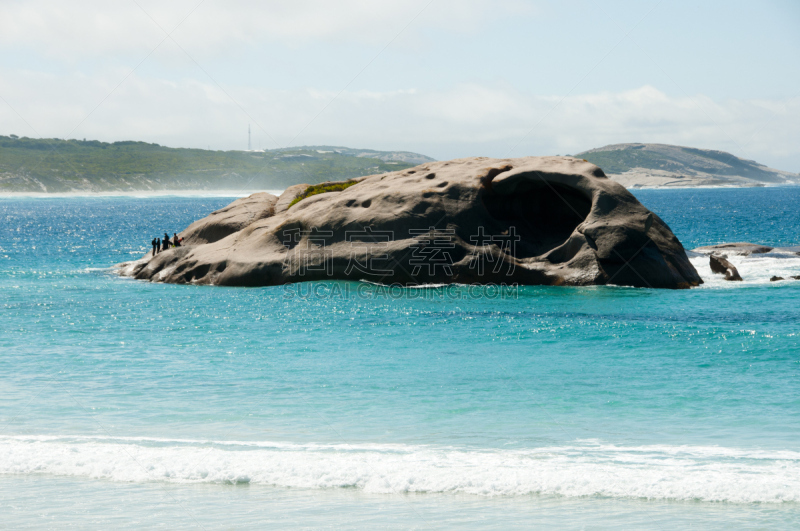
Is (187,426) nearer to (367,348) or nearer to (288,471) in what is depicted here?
(288,471)

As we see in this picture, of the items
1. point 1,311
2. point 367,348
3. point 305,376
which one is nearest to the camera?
point 305,376

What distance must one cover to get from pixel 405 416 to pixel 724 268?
23.8m

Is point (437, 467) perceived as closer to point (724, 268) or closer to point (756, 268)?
point (724, 268)

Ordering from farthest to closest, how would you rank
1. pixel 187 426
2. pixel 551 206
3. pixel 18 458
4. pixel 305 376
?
1. pixel 551 206
2. pixel 305 376
3. pixel 187 426
4. pixel 18 458

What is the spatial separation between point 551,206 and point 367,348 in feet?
51.9

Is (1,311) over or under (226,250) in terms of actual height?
under

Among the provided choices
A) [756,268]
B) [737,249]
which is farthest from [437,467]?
[737,249]

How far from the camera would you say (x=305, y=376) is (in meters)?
15.4

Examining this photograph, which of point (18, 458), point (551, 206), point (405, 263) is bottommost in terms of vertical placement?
point (18, 458)

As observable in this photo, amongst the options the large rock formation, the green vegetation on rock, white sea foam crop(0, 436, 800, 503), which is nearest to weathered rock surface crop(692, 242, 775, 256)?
the large rock formation

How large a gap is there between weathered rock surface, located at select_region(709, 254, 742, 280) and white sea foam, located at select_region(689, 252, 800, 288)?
23 centimetres

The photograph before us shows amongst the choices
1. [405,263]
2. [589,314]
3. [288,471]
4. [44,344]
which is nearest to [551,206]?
[405,263]

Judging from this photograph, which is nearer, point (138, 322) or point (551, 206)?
point (138, 322)

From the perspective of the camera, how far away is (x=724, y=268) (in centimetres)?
3106
